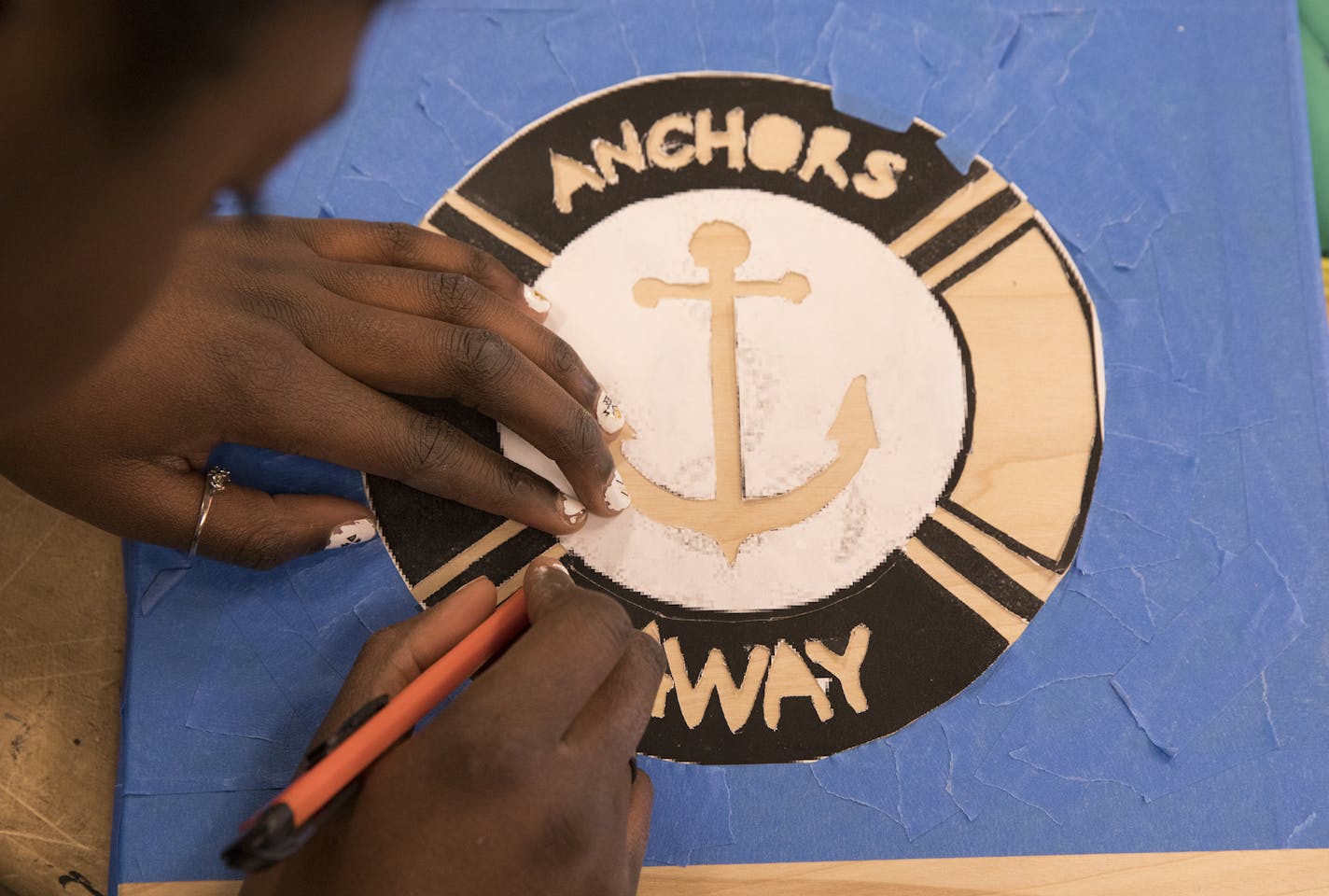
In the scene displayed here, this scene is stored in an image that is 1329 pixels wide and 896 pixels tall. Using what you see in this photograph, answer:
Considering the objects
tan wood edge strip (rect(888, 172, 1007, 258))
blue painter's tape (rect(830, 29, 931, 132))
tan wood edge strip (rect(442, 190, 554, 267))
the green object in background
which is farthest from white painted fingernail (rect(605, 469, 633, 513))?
the green object in background

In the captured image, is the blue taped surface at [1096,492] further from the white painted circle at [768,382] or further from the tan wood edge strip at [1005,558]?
the white painted circle at [768,382]

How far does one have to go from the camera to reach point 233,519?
2.64 feet

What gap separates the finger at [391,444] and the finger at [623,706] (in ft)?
0.57

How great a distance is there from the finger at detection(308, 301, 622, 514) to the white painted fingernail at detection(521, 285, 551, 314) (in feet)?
0.31

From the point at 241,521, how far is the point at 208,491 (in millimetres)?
36

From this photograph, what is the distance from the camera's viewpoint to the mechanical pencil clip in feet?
1.93

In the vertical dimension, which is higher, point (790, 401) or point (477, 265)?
point (477, 265)

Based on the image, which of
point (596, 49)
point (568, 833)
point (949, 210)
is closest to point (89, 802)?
point (568, 833)

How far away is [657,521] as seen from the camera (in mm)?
876

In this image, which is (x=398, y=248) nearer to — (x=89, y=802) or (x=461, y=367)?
(x=461, y=367)

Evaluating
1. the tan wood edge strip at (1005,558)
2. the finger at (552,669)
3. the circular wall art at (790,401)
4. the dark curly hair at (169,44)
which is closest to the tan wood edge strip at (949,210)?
the circular wall art at (790,401)

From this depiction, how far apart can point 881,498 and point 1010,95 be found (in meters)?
0.46

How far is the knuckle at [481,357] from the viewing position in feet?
A: 2.65

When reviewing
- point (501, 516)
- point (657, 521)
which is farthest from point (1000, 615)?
point (501, 516)
